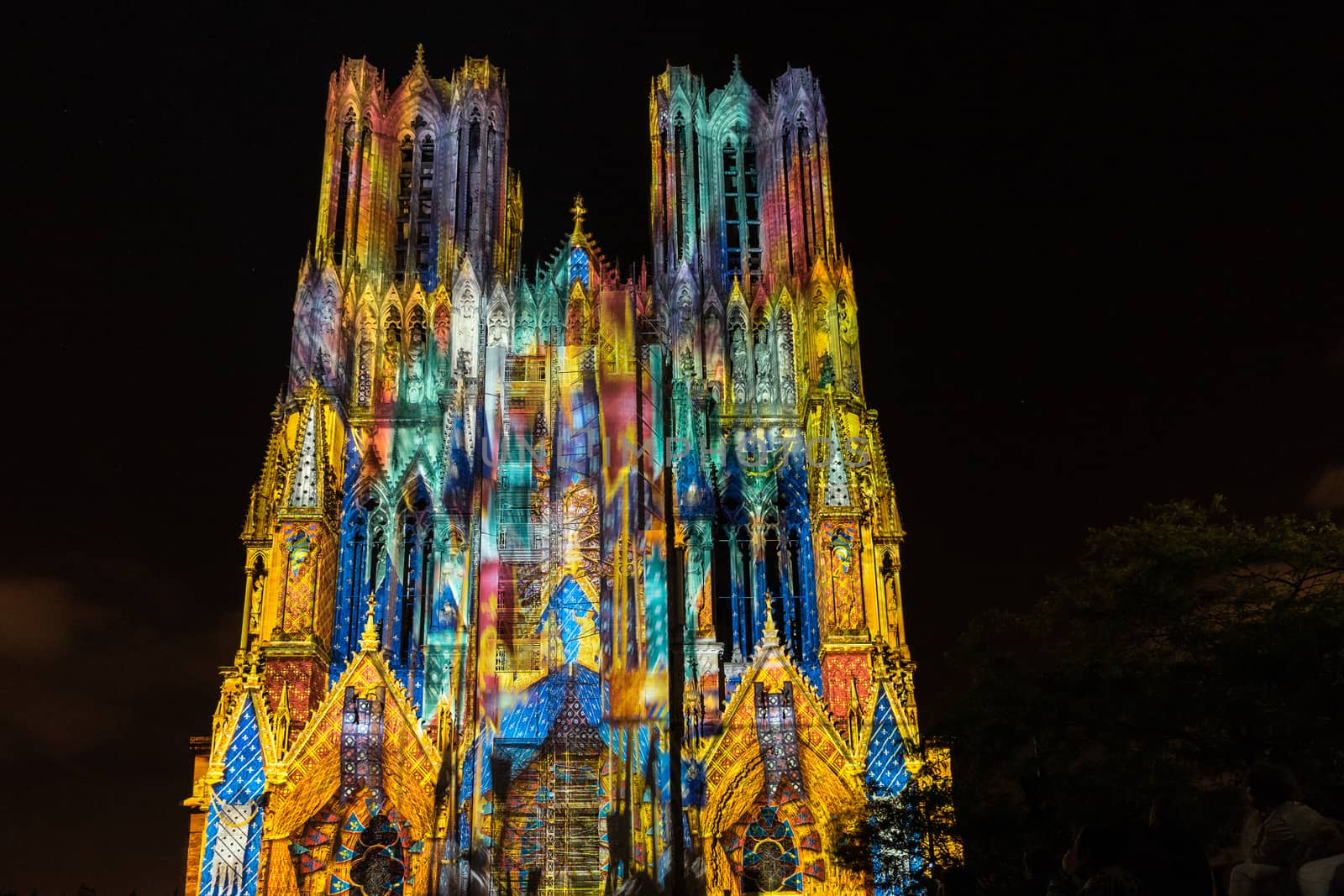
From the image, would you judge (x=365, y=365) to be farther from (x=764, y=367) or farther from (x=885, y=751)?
(x=885, y=751)

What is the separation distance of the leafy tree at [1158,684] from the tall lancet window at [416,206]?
23.6 m

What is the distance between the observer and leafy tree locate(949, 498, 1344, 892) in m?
18.3

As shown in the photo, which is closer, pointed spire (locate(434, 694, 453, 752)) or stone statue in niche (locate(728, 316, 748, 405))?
pointed spire (locate(434, 694, 453, 752))

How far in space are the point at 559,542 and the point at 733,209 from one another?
12.9 meters

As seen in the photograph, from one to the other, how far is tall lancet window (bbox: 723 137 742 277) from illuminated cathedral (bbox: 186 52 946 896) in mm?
134

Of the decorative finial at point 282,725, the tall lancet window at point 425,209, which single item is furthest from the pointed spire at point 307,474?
the tall lancet window at point 425,209

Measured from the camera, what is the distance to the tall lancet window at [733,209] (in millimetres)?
42812

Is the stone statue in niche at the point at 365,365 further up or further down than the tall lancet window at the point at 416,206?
further down

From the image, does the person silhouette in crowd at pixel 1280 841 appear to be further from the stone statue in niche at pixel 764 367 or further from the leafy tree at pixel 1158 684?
the stone statue in niche at pixel 764 367

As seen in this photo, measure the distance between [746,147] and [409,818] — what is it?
23198 millimetres

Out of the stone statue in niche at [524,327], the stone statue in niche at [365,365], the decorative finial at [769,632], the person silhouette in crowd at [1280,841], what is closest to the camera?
the person silhouette in crowd at [1280,841]

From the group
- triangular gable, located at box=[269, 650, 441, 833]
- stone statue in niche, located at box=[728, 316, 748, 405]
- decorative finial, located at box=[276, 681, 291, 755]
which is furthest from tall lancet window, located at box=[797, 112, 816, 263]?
decorative finial, located at box=[276, 681, 291, 755]

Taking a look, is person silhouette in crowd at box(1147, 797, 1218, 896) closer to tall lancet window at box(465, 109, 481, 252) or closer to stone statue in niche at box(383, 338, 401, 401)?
stone statue in niche at box(383, 338, 401, 401)

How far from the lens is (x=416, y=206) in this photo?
42.5m
